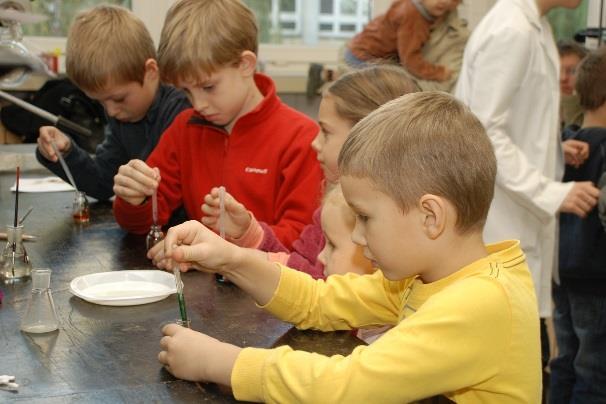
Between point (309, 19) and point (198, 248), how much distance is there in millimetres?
4255

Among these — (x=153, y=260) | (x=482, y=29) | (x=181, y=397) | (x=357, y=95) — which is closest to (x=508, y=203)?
(x=482, y=29)

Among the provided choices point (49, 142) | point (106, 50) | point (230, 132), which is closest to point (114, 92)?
point (106, 50)

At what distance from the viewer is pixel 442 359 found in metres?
1.06

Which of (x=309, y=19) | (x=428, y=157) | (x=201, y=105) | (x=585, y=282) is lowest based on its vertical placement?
(x=585, y=282)

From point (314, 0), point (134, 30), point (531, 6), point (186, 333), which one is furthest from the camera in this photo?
point (314, 0)

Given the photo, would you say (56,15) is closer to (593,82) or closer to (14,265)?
(593,82)

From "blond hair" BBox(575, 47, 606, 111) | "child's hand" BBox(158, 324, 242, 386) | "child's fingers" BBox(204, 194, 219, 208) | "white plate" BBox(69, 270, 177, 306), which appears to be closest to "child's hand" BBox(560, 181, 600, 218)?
"blond hair" BBox(575, 47, 606, 111)

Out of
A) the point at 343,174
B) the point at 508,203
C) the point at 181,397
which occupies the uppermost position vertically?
the point at 343,174

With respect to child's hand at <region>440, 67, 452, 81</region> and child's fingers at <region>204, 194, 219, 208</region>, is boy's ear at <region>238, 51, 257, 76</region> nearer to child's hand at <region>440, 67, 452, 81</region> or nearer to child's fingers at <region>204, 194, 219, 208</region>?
child's fingers at <region>204, 194, 219, 208</region>

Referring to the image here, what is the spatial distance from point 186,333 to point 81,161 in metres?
1.50

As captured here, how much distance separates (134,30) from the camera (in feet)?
7.80

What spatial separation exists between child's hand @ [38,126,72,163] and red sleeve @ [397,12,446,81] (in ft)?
7.92

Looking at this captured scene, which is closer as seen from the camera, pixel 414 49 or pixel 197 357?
pixel 197 357

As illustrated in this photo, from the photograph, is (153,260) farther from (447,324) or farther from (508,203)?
(508,203)
